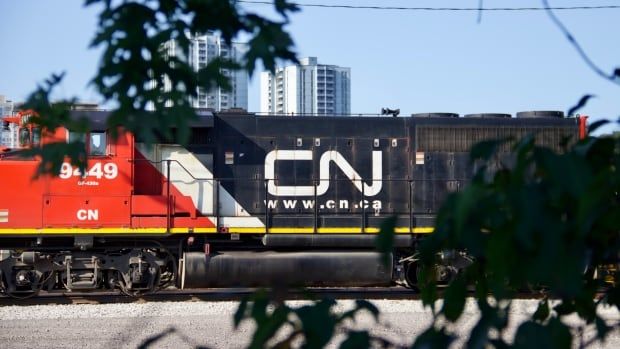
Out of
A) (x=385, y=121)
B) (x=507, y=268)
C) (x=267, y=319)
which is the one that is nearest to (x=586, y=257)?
(x=507, y=268)

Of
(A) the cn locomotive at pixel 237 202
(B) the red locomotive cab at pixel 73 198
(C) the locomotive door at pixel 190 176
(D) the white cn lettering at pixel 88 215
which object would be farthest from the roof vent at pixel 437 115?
(D) the white cn lettering at pixel 88 215

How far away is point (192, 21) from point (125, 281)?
1104 cm

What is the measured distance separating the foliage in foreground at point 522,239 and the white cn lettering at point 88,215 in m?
10.8

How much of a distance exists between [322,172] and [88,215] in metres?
4.29

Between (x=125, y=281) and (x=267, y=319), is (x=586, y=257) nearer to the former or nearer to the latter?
(x=267, y=319)

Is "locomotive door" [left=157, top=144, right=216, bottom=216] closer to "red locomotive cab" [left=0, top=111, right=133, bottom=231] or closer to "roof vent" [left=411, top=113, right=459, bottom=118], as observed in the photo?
"red locomotive cab" [left=0, top=111, right=133, bottom=231]

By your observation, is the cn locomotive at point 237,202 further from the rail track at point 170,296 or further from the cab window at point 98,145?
the rail track at point 170,296

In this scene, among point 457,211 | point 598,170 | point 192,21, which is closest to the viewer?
point 457,211

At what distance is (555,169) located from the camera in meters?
1.67

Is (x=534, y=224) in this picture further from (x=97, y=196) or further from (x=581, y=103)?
(x=97, y=196)

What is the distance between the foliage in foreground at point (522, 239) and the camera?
160 cm

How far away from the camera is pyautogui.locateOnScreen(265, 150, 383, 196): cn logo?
12992mm

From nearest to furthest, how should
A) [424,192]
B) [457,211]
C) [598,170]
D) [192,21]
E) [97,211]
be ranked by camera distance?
[457,211] < [598,170] < [192,21] < [97,211] < [424,192]

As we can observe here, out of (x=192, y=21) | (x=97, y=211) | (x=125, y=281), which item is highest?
(x=192, y=21)
